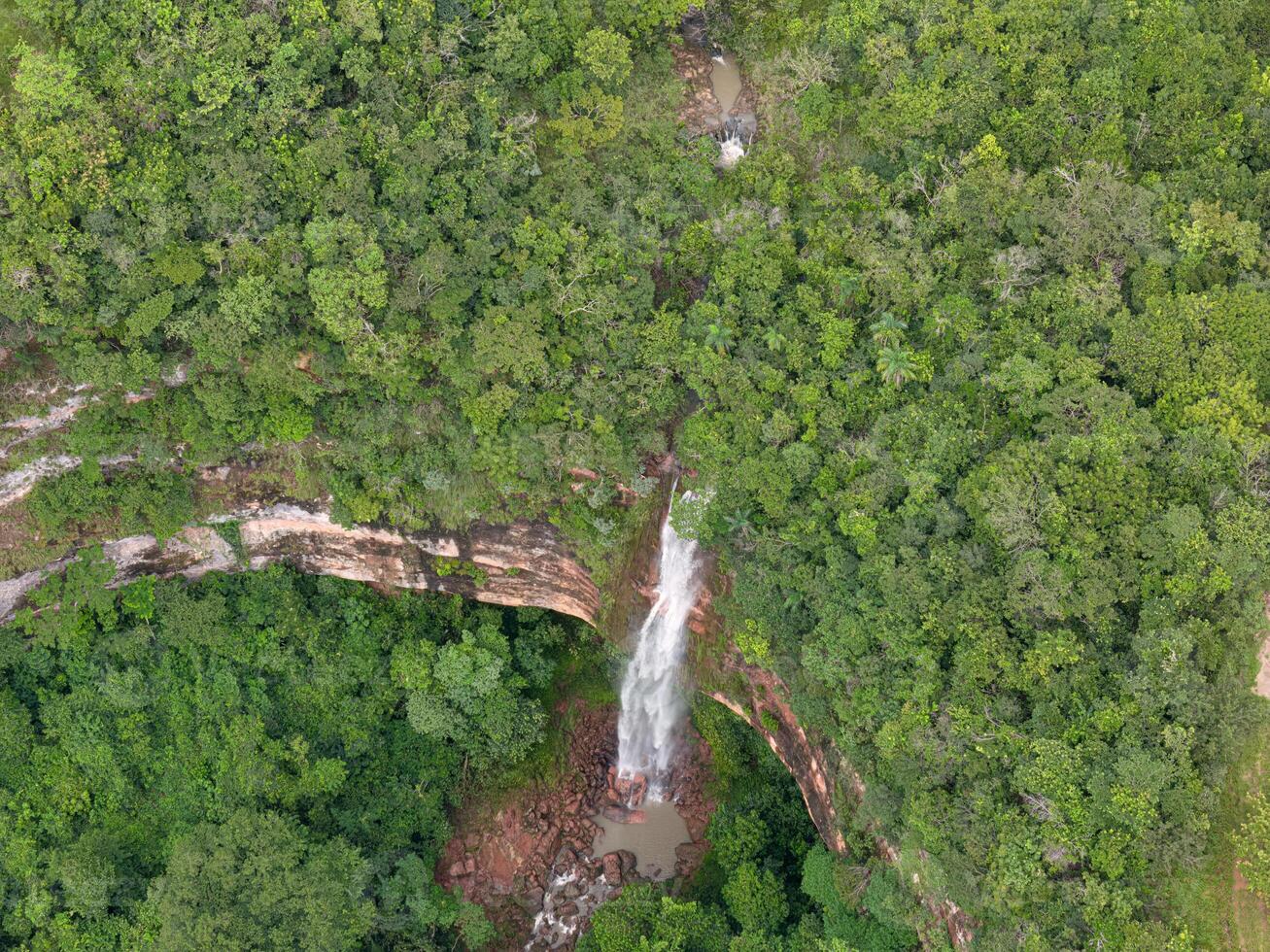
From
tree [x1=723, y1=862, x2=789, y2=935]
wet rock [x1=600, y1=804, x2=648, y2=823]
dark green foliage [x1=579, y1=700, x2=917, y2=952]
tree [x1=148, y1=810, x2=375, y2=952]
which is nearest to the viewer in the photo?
dark green foliage [x1=579, y1=700, x2=917, y2=952]

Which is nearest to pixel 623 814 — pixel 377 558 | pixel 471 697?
pixel 471 697

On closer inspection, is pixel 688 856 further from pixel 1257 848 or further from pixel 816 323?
pixel 816 323

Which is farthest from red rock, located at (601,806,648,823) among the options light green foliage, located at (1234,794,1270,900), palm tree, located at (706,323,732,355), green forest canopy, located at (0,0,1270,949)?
light green foliage, located at (1234,794,1270,900)

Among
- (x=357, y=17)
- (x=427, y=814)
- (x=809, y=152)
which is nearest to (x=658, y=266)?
(x=809, y=152)

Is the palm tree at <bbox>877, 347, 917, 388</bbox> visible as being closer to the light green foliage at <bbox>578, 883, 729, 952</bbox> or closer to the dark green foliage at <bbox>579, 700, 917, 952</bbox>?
the dark green foliage at <bbox>579, 700, 917, 952</bbox>

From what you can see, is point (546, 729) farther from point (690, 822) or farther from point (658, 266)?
point (658, 266)

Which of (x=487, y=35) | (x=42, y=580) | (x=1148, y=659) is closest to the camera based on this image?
(x=1148, y=659)

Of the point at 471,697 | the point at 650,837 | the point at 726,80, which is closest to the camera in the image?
the point at 726,80
